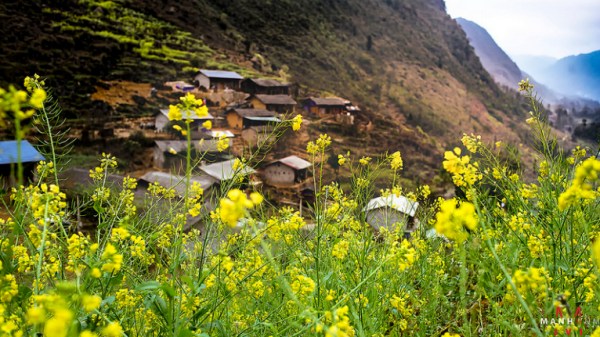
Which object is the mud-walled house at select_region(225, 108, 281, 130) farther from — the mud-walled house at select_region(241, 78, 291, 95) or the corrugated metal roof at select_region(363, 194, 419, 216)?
the corrugated metal roof at select_region(363, 194, 419, 216)

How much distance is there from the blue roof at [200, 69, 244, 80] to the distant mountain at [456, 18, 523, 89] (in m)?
25.0

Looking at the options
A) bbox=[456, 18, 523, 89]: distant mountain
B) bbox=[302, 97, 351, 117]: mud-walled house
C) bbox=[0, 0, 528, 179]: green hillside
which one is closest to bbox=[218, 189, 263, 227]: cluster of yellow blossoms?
bbox=[0, 0, 528, 179]: green hillside

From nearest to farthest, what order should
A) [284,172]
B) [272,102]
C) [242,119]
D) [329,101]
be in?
[284,172]
[242,119]
[272,102]
[329,101]

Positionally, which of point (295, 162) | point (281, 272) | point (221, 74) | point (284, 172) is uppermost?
point (281, 272)

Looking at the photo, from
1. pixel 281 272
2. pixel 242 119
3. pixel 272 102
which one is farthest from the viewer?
pixel 272 102

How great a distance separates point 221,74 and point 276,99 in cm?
117

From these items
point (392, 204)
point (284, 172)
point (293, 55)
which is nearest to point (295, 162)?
point (284, 172)

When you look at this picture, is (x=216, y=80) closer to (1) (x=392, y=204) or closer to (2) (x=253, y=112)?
(2) (x=253, y=112)

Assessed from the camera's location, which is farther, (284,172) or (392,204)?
(284,172)

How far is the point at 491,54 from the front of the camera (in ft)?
102

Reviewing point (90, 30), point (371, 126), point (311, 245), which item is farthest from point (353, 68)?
point (311, 245)

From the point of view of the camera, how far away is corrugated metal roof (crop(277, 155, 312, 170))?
682 centimetres

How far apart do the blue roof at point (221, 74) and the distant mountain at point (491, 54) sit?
25.0 m

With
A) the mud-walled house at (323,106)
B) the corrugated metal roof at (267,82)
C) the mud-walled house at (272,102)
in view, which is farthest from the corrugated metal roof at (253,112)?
the mud-walled house at (323,106)
